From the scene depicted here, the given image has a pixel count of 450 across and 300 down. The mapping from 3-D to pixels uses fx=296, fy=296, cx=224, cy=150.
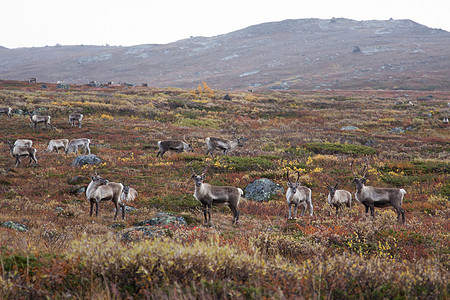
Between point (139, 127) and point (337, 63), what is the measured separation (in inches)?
5671

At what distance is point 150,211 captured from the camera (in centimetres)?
1175

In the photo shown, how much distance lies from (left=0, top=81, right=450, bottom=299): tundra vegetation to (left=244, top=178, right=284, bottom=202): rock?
0.46m

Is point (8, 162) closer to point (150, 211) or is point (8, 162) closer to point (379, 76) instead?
point (150, 211)

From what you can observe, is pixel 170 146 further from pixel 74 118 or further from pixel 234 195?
pixel 74 118

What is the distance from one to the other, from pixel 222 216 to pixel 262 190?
3.88 m

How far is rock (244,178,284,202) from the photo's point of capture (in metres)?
14.9

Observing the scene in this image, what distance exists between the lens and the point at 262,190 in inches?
598

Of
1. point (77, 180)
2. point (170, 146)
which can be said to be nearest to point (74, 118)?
point (170, 146)

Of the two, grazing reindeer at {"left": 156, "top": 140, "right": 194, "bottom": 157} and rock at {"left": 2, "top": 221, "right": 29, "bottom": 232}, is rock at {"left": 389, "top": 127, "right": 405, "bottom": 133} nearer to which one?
grazing reindeer at {"left": 156, "top": 140, "right": 194, "bottom": 157}

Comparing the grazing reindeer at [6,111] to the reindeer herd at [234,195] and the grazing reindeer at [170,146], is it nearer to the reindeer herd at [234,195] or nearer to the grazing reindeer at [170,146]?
the grazing reindeer at [170,146]

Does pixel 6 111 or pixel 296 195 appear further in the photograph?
pixel 6 111

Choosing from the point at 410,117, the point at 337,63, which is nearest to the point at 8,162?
the point at 410,117

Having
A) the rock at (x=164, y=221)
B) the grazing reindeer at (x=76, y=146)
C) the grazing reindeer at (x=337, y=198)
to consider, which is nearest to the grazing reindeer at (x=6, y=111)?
the grazing reindeer at (x=76, y=146)

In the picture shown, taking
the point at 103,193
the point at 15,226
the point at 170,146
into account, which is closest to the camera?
the point at 15,226
